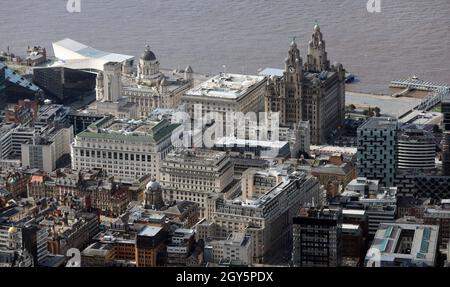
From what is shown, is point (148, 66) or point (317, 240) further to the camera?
point (148, 66)

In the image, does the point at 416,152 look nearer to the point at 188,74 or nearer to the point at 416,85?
the point at 416,85

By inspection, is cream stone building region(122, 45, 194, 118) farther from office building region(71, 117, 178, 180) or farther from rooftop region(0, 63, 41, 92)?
office building region(71, 117, 178, 180)

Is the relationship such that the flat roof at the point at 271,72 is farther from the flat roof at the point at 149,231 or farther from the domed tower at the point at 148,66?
the flat roof at the point at 149,231

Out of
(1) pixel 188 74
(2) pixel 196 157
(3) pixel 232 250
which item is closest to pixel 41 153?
(2) pixel 196 157

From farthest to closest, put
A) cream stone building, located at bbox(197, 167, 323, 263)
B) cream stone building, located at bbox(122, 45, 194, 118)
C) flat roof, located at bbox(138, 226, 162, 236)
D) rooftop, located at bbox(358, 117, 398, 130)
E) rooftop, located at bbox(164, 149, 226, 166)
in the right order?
cream stone building, located at bbox(122, 45, 194, 118) < rooftop, located at bbox(358, 117, 398, 130) < rooftop, located at bbox(164, 149, 226, 166) < cream stone building, located at bbox(197, 167, 323, 263) < flat roof, located at bbox(138, 226, 162, 236)
